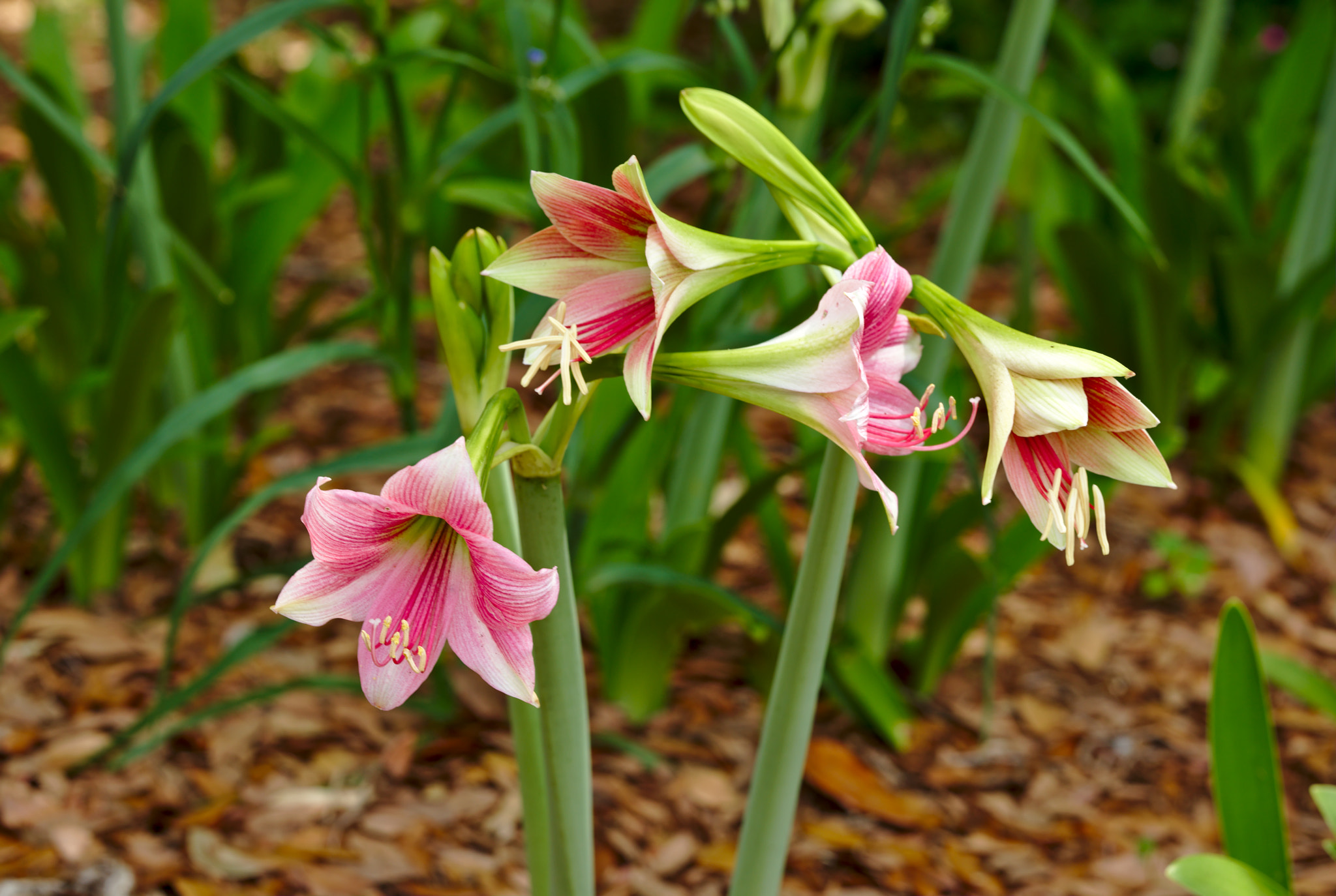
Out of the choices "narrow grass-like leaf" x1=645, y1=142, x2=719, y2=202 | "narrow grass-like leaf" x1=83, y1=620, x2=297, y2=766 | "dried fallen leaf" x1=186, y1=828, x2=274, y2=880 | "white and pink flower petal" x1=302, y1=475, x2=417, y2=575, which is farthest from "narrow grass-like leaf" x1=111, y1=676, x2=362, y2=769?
"white and pink flower petal" x1=302, y1=475, x2=417, y2=575

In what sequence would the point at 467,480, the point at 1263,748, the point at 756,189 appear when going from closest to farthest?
1. the point at 467,480
2. the point at 1263,748
3. the point at 756,189

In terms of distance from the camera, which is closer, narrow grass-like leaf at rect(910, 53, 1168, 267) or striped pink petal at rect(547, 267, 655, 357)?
striped pink petal at rect(547, 267, 655, 357)

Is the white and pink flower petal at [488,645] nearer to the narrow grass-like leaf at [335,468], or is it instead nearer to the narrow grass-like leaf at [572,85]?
the narrow grass-like leaf at [335,468]

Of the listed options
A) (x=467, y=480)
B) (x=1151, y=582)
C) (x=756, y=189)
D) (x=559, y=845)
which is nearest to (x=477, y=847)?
(x=559, y=845)

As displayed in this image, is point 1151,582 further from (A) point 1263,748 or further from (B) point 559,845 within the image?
(B) point 559,845

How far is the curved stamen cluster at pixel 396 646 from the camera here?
0.60m

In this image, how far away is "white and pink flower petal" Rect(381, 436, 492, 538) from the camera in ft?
1.80

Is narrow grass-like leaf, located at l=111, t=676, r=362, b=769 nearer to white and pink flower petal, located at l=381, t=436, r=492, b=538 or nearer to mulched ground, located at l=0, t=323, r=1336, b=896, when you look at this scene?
mulched ground, located at l=0, t=323, r=1336, b=896

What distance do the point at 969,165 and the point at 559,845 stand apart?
1.01 metres

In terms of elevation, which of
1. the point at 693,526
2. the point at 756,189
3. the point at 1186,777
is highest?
the point at 756,189

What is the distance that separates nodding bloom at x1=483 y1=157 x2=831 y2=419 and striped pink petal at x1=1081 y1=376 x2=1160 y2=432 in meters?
0.17

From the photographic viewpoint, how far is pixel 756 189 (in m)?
1.30

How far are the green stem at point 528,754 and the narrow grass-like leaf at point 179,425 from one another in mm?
657

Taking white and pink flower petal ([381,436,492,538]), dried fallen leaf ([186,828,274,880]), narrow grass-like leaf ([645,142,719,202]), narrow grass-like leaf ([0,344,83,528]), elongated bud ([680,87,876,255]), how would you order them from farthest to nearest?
narrow grass-like leaf ([0,344,83,528]) < dried fallen leaf ([186,828,274,880]) < narrow grass-like leaf ([645,142,719,202]) < elongated bud ([680,87,876,255]) < white and pink flower petal ([381,436,492,538])
